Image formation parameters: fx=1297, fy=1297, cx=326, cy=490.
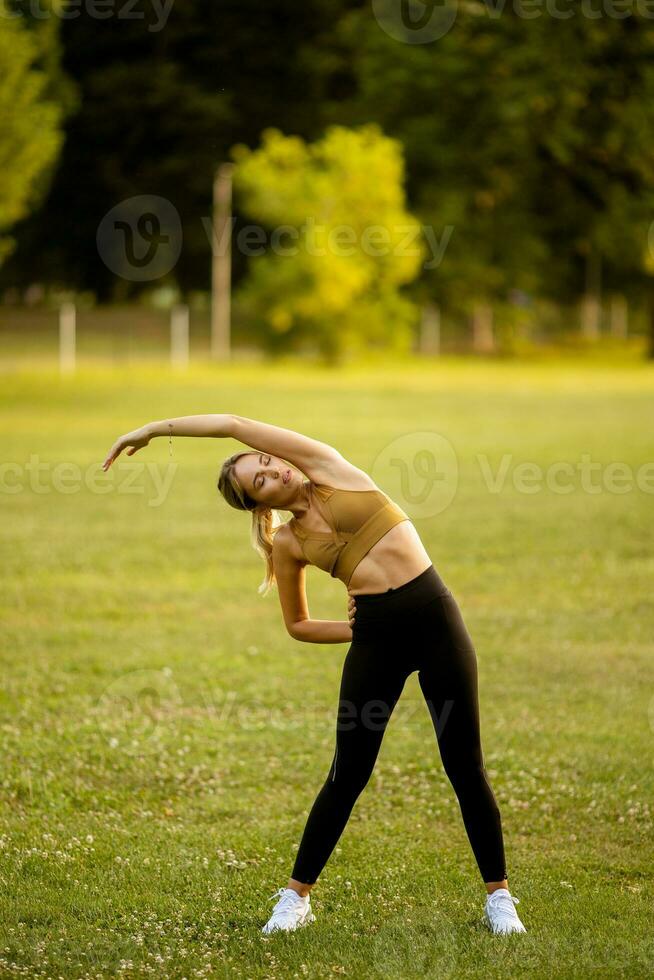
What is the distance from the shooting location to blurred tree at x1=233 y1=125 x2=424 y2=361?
42.3 meters

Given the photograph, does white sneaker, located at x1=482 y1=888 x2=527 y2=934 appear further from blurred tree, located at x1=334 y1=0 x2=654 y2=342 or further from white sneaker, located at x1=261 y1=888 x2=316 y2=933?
blurred tree, located at x1=334 y1=0 x2=654 y2=342

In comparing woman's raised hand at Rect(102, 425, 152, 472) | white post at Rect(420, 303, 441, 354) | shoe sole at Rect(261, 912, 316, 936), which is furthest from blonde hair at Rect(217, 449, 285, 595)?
white post at Rect(420, 303, 441, 354)

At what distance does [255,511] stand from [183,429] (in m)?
0.38

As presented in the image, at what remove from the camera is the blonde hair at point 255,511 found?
4.46 metres

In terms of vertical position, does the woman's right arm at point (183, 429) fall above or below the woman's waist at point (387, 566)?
above

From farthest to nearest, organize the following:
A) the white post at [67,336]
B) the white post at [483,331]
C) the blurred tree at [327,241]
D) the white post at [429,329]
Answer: the white post at [483,331] → the white post at [429,329] → the blurred tree at [327,241] → the white post at [67,336]

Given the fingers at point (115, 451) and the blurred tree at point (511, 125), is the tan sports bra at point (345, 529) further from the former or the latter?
the blurred tree at point (511, 125)

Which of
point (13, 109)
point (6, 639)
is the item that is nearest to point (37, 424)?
point (13, 109)

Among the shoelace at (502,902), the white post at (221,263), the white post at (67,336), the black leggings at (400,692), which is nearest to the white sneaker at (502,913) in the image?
the shoelace at (502,902)

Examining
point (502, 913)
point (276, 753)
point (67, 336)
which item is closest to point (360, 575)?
point (502, 913)

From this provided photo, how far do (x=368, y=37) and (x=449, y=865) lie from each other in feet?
169

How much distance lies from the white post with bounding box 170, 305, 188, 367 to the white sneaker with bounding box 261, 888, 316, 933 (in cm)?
4000

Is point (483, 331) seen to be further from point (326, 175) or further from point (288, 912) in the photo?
point (288, 912)

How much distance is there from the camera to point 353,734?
14.9ft
